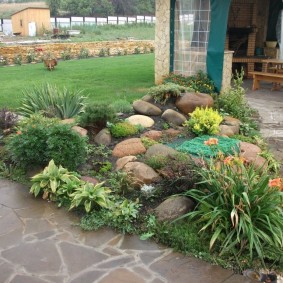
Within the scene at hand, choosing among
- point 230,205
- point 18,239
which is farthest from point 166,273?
point 18,239

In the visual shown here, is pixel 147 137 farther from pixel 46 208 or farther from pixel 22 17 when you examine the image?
pixel 22 17

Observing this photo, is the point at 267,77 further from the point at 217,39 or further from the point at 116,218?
the point at 116,218

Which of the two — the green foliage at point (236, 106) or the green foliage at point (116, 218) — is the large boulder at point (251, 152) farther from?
the green foliage at point (116, 218)

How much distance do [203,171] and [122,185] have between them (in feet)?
3.30

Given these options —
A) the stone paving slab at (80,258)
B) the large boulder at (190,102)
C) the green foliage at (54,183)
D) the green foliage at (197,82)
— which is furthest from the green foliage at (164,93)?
the stone paving slab at (80,258)

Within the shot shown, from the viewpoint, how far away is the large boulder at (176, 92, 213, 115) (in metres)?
7.60

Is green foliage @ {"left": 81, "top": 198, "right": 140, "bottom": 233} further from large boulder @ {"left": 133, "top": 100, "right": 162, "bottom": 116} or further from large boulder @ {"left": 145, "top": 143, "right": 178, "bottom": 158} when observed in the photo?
large boulder @ {"left": 133, "top": 100, "right": 162, "bottom": 116}

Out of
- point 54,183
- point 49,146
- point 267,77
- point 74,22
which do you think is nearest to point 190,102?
point 49,146

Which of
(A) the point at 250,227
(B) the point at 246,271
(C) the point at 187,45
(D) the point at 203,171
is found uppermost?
(C) the point at 187,45

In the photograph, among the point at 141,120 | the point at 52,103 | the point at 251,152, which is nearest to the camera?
the point at 251,152

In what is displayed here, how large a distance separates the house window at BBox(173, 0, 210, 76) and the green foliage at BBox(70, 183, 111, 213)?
→ 632cm

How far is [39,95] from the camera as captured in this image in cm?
727

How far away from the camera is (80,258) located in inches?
142

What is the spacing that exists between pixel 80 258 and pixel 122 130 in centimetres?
307
